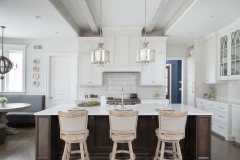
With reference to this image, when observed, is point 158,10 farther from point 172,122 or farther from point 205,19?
point 172,122

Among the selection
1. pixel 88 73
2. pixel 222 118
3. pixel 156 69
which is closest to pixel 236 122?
pixel 222 118

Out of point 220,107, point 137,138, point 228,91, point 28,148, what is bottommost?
point 28,148

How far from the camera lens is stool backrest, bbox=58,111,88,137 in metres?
2.30

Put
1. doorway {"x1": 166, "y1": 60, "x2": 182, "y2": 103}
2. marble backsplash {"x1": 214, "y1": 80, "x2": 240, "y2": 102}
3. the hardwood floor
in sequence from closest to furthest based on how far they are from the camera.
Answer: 1. the hardwood floor
2. marble backsplash {"x1": 214, "y1": 80, "x2": 240, "y2": 102}
3. doorway {"x1": 166, "y1": 60, "x2": 182, "y2": 103}

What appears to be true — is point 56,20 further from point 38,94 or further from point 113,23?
point 38,94

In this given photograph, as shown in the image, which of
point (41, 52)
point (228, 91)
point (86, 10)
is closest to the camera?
point (86, 10)

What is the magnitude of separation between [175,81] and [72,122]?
6.40 meters

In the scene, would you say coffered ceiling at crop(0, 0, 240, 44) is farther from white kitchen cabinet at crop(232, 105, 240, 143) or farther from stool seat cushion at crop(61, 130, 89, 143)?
stool seat cushion at crop(61, 130, 89, 143)

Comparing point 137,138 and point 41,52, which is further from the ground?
point 41,52

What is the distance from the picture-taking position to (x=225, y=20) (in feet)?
12.5

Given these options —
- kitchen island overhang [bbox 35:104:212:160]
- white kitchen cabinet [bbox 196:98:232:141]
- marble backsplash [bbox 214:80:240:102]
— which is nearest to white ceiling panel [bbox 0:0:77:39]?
kitchen island overhang [bbox 35:104:212:160]

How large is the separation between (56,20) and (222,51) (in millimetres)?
4429

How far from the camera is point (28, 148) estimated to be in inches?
134

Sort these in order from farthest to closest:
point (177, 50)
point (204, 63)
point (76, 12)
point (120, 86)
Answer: point (177, 50) → point (120, 86) → point (204, 63) → point (76, 12)
